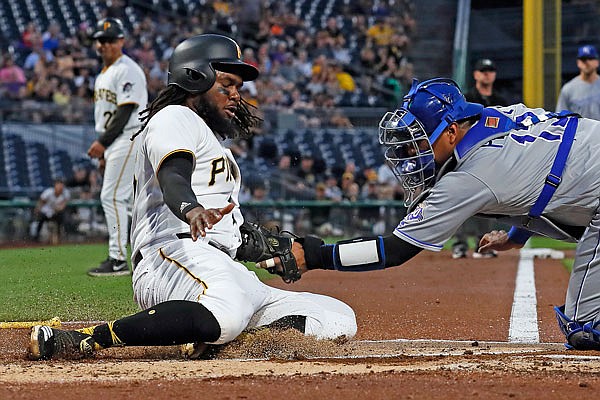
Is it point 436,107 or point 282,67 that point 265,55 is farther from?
point 436,107

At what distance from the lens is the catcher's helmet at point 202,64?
5.32 meters

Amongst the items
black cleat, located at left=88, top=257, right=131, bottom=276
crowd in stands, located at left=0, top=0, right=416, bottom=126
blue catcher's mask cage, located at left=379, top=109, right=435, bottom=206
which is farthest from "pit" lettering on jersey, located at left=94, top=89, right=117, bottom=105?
crowd in stands, located at left=0, top=0, right=416, bottom=126

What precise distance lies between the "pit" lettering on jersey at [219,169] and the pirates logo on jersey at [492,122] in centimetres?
137

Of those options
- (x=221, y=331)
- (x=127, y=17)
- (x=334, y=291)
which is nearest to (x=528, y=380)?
(x=221, y=331)

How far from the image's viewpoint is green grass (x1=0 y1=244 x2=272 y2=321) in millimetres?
7238

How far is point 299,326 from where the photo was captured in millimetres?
5277

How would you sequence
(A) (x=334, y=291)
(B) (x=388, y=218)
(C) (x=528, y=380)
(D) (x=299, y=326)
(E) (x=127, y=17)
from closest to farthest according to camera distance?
(C) (x=528, y=380), (D) (x=299, y=326), (A) (x=334, y=291), (B) (x=388, y=218), (E) (x=127, y=17)

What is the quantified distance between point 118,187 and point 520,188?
6.27 meters

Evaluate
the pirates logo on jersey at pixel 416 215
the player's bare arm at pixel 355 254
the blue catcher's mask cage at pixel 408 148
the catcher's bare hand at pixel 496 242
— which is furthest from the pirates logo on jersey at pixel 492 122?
the catcher's bare hand at pixel 496 242

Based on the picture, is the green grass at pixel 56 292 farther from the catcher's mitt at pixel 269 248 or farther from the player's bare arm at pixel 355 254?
the player's bare arm at pixel 355 254

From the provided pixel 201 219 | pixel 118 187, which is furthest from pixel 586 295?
pixel 118 187

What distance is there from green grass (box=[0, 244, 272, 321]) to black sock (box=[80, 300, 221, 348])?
7.13 ft

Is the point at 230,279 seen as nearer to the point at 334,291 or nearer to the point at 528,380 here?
the point at 528,380

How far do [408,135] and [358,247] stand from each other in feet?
1.92
